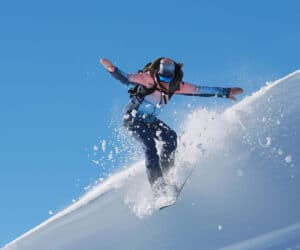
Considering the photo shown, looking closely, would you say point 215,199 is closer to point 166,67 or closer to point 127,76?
point 166,67

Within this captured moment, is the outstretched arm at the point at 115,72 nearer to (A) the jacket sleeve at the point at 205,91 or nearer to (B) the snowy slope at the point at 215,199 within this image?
(A) the jacket sleeve at the point at 205,91

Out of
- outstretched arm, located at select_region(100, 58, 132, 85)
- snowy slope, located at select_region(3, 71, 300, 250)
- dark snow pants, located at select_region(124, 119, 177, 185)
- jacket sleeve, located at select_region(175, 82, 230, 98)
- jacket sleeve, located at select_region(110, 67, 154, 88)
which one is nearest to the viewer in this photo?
snowy slope, located at select_region(3, 71, 300, 250)

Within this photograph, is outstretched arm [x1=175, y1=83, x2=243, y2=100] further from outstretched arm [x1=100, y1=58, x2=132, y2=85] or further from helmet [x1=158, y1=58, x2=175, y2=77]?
outstretched arm [x1=100, y1=58, x2=132, y2=85]

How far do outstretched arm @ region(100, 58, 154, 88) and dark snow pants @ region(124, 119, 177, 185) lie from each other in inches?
25.1

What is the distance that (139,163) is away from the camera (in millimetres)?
13914

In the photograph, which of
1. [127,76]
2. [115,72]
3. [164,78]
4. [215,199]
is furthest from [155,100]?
[215,199]

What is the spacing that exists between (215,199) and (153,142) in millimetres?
1263

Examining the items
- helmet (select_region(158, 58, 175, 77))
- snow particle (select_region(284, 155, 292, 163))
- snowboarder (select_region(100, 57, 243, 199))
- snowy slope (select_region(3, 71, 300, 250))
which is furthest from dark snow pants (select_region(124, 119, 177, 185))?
snow particle (select_region(284, 155, 292, 163))

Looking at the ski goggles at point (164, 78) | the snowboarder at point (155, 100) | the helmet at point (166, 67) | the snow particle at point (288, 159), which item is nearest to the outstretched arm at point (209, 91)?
the snowboarder at point (155, 100)

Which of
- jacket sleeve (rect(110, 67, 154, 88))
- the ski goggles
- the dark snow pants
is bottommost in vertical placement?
the dark snow pants

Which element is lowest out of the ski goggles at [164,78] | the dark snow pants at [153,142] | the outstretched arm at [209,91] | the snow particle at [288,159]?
the snow particle at [288,159]

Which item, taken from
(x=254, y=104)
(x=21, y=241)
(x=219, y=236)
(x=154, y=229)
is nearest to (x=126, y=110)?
(x=154, y=229)

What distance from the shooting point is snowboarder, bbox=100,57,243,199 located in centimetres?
959

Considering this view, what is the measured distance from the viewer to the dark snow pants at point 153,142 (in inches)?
384
